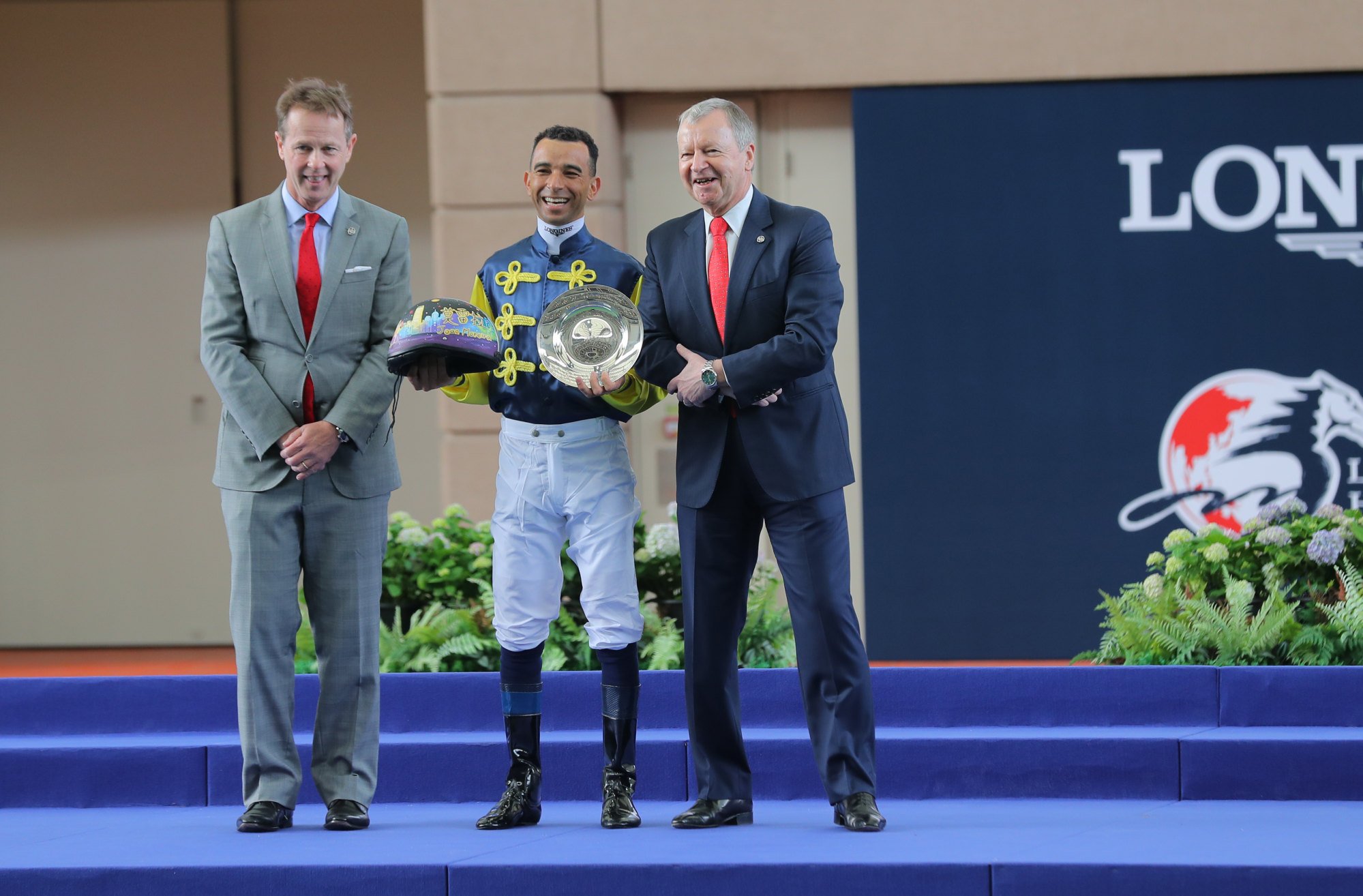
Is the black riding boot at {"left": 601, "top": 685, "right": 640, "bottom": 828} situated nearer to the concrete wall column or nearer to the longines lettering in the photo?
the concrete wall column

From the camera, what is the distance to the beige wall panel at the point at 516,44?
7094 millimetres

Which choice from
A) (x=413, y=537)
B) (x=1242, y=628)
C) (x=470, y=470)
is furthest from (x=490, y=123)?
(x=1242, y=628)

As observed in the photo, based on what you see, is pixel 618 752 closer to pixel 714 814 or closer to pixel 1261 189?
pixel 714 814

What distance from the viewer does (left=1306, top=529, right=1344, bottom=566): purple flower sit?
198 inches

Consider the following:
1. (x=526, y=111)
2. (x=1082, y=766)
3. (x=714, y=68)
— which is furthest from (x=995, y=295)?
(x=1082, y=766)

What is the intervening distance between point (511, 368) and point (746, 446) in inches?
27.7

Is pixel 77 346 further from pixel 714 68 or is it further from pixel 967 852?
pixel 967 852

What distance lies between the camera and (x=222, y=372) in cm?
A: 404

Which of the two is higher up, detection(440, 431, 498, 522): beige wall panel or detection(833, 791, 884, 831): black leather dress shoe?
detection(440, 431, 498, 522): beige wall panel

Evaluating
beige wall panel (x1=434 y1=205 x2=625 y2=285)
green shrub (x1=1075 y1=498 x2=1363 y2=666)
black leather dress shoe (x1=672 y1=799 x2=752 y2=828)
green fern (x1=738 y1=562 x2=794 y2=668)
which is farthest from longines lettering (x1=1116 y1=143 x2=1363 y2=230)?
black leather dress shoe (x1=672 y1=799 x2=752 y2=828)

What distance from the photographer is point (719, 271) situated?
404 cm

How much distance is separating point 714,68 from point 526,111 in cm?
94

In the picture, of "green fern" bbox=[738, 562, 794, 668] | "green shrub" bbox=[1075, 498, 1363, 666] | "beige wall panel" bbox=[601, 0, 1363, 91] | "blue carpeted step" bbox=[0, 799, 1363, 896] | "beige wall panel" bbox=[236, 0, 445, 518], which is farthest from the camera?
"beige wall panel" bbox=[236, 0, 445, 518]

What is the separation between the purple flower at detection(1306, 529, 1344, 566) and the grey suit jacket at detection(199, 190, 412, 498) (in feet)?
10.4
